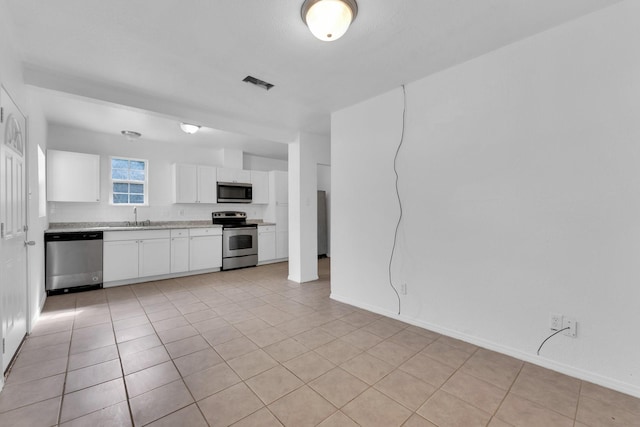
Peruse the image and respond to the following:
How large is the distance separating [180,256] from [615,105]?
5.47 m

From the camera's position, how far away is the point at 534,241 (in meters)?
2.12

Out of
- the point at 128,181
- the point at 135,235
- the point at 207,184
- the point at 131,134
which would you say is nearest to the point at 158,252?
the point at 135,235

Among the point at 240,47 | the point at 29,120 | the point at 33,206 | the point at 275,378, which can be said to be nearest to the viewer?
the point at 275,378

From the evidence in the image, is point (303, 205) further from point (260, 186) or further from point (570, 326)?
point (570, 326)

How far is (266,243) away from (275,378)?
163 inches

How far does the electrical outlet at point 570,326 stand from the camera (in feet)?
6.39

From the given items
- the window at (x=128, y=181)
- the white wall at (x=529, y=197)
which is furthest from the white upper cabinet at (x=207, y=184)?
the white wall at (x=529, y=197)

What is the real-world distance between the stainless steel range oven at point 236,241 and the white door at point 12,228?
2991mm

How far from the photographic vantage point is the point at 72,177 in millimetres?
4348

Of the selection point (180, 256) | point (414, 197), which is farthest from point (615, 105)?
point (180, 256)

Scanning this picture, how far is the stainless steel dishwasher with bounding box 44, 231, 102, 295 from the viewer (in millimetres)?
3826

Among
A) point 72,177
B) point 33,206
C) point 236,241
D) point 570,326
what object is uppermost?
point 72,177

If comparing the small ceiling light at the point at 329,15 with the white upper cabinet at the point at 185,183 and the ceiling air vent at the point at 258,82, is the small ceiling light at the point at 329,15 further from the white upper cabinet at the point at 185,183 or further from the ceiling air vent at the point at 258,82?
the white upper cabinet at the point at 185,183

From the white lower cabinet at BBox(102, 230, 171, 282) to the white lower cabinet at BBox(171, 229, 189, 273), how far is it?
0.08 m
